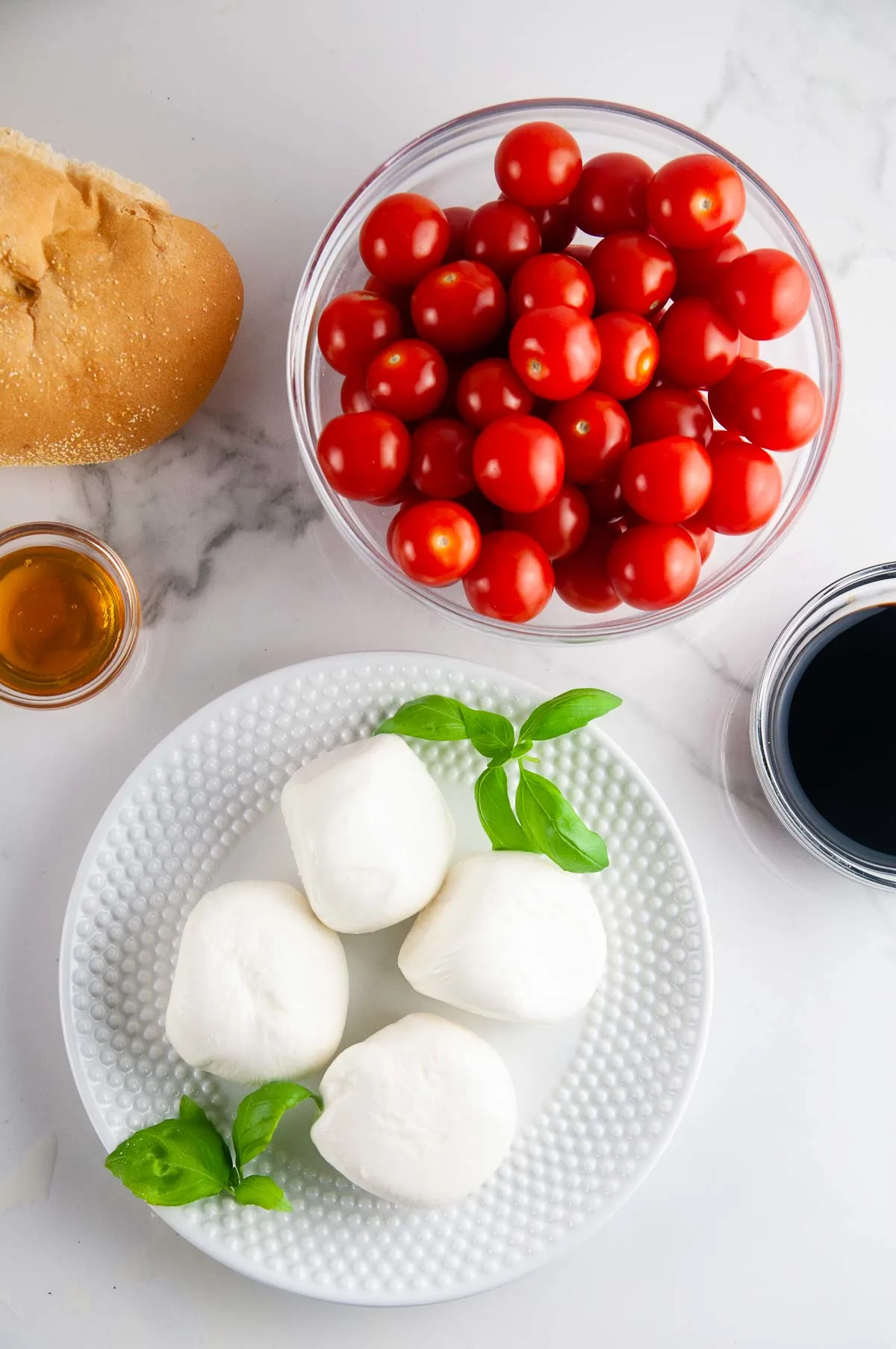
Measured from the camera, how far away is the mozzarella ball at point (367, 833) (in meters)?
0.85

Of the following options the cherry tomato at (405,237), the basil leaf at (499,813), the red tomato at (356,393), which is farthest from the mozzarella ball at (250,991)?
the cherry tomato at (405,237)

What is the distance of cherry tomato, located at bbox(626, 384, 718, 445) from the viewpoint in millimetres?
797

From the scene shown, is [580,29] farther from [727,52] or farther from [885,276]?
[885,276]

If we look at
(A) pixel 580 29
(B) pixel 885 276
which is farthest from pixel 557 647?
(A) pixel 580 29

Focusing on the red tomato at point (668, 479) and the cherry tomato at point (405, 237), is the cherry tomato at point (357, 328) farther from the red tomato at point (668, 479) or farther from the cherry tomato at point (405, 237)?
the red tomato at point (668, 479)

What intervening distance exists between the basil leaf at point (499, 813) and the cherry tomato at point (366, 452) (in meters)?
0.25

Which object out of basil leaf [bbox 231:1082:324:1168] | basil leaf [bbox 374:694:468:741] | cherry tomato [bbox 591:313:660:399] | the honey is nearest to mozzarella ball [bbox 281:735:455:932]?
basil leaf [bbox 374:694:468:741]

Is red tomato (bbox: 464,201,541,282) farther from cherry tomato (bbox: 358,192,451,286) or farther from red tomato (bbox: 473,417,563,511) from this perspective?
red tomato (bbox: 473,417,563,511)

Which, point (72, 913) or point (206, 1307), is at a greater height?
point (72, 913)

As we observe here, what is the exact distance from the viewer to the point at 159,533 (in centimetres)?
98

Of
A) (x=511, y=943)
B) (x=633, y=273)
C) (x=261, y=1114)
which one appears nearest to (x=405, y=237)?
(x=633, y=273)

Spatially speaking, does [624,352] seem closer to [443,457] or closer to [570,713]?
[443,457]

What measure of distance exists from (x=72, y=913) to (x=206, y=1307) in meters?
0.40

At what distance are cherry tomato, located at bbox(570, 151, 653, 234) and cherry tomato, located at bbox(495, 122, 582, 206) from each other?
2 cm
